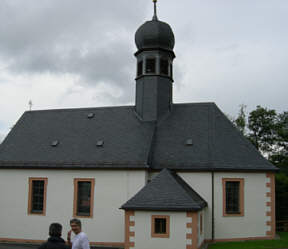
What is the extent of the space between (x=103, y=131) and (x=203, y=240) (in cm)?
809

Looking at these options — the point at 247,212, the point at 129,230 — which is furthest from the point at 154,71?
the point at 129,230

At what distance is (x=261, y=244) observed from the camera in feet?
49.0

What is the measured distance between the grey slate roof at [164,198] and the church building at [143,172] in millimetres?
48

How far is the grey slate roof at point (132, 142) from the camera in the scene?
55.4ft

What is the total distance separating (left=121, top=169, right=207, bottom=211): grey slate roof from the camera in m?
13.5

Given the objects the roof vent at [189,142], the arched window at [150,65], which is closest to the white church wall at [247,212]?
the roof vent at [189,142]

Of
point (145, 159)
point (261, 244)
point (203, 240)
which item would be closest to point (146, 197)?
point (145, 159)

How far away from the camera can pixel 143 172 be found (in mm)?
16406

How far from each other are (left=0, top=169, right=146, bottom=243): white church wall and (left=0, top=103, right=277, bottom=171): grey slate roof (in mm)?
519

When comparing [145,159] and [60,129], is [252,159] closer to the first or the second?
[145,159]

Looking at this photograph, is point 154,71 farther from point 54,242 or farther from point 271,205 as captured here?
point 54,242

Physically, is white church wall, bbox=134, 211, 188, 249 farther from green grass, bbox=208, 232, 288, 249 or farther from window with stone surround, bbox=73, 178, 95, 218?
window with stone surround, bbox=73, 178, 95, 218

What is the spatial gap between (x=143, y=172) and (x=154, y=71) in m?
6.32

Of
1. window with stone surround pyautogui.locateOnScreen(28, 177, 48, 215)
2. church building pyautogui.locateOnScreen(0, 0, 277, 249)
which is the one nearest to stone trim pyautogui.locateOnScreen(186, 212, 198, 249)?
church building pyautogui.locateOnScreen(0, 0, 277, 249)
